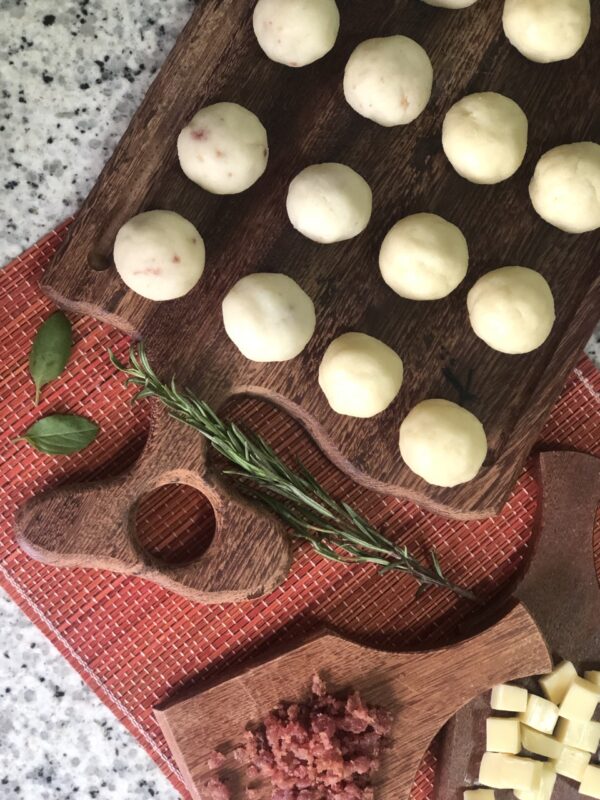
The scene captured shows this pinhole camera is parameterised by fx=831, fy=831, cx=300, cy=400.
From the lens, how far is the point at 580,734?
4.80 ft

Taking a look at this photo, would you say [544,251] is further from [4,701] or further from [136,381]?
[4,701]

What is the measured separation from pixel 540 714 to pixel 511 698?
64mm

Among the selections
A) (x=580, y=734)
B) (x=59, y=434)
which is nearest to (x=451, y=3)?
(x=59, y=434)

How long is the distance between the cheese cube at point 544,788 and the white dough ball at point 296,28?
4.17ft

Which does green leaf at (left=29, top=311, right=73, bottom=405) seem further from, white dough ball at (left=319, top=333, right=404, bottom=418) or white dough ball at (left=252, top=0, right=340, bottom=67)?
white dough ball at (left=252, top=0, right=340, bottom=67)

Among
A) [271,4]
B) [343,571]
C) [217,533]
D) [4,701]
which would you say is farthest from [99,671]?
[271,4]

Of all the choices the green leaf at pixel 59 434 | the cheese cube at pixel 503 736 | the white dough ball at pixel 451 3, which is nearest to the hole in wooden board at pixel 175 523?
the green leaf at pixel 59 434

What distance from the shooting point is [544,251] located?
54.1 inches

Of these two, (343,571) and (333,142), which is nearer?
(333,142)

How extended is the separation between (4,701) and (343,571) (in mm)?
639

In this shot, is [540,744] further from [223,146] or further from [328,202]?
[223,146]

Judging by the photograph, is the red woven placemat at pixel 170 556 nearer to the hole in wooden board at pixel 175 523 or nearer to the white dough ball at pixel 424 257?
the hole in wooden board at pixel 175 523

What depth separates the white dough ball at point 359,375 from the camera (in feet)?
4.17

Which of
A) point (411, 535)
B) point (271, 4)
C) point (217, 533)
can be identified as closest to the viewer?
point (271, 4)
